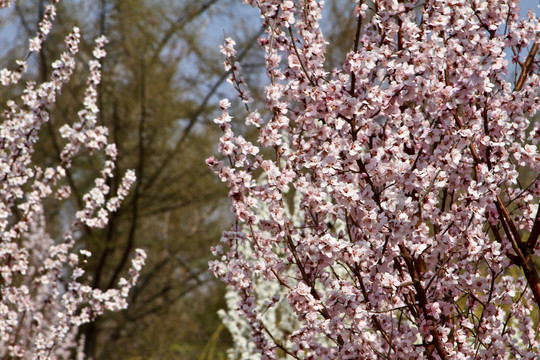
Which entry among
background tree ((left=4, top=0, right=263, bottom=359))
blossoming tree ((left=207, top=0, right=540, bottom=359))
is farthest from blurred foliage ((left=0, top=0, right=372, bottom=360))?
blossoming tree ((left=207, top=0, right=540, bottom=359))

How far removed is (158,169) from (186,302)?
3.60 m

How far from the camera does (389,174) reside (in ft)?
8.33

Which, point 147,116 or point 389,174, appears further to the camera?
point 147,116

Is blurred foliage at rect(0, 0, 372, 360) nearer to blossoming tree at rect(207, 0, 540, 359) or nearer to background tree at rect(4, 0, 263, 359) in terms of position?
background tree at rect(4, 0, 263, 359)

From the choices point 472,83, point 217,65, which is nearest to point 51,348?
point 472,83

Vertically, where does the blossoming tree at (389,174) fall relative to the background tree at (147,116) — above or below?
below

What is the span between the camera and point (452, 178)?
9.28 feet

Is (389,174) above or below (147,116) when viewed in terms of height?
below

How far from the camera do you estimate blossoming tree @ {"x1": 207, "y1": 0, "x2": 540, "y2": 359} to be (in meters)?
2.55

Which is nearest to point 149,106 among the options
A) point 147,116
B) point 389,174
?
point 147,116

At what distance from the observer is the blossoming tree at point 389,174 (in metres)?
2.55

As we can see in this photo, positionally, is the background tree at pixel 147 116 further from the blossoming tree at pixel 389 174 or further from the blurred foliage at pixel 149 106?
the blossoming tree at pixel 389 174

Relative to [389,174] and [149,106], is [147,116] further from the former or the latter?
[389,174]

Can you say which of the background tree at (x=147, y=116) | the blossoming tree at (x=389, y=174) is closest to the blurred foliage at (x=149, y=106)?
the background tree at (x=147, y=116)
